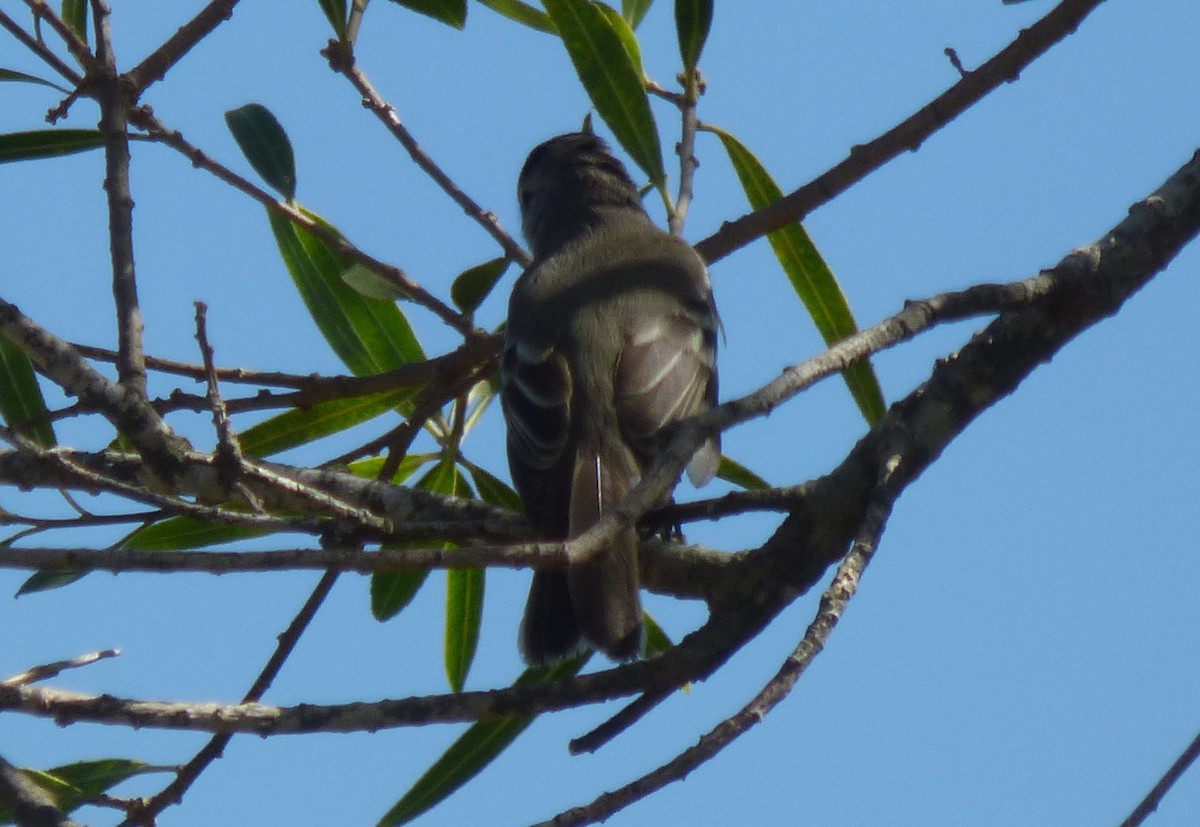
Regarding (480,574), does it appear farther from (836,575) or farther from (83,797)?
(836,575)

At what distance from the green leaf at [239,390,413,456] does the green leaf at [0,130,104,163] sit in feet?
3.56

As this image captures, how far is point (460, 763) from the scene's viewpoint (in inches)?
177

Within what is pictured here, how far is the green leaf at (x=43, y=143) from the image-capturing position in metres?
4.83

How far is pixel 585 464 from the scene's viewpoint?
14.9 ft

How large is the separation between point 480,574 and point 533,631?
117 cm

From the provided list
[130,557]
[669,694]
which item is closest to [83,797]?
[130,557]

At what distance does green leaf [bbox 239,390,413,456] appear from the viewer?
5.02 meters

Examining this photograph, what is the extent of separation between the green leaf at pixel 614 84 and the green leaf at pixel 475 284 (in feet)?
1.88

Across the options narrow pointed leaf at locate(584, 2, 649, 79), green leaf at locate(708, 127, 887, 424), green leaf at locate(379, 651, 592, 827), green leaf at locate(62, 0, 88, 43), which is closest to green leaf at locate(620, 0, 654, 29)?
narrow pointed leaf at locate(584, 2, 649, 79)

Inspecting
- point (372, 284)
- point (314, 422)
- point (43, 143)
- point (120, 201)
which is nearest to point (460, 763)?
point (314, 422)

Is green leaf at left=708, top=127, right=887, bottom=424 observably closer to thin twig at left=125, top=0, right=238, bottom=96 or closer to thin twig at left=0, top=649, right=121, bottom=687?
thin twig at left=125, top=0, right=238, bottom=96

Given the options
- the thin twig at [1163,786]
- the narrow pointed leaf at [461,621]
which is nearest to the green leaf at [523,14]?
the narrow pointed leaf at [461,621]

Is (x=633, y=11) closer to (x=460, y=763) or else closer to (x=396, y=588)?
(x=396, y=588)

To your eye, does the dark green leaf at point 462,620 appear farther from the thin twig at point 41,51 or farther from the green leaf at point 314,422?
the thin twig at point 41,51
